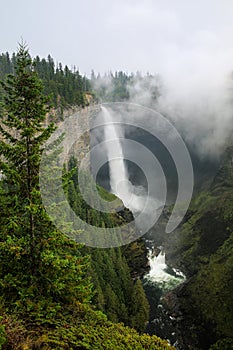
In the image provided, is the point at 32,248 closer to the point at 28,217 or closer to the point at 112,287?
the point at 28,217

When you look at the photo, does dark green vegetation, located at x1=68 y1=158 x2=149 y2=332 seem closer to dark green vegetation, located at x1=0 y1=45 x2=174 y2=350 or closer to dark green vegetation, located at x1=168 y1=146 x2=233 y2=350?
dark green vegetation, located at x1=168 y1=146 x2=233 y2=350

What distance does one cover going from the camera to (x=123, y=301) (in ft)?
184

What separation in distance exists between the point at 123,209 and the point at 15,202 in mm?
96503

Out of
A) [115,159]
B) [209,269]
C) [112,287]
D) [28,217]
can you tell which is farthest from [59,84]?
[28,217]

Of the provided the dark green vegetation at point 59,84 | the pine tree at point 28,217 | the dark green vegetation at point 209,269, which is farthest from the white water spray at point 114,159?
the pine tree at point 28,217

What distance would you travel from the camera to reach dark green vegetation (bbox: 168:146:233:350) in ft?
241

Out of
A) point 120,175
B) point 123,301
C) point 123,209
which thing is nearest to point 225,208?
point 120,175

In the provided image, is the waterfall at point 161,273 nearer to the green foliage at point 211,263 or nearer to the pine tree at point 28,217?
the green foliage at point 211,263

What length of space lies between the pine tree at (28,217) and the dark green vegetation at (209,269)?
2388 inches

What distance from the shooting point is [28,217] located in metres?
14.4

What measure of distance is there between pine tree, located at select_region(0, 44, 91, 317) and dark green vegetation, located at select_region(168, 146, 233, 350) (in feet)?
199

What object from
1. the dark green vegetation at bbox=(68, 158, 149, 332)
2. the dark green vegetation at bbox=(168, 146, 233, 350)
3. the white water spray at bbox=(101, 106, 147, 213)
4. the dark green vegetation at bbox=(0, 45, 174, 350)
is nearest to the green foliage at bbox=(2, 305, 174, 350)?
the dark green vegetation at bbox=(0, 45, 174, 350)

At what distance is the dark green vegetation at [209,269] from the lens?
73.4 meters

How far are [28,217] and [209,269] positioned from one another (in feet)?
354
